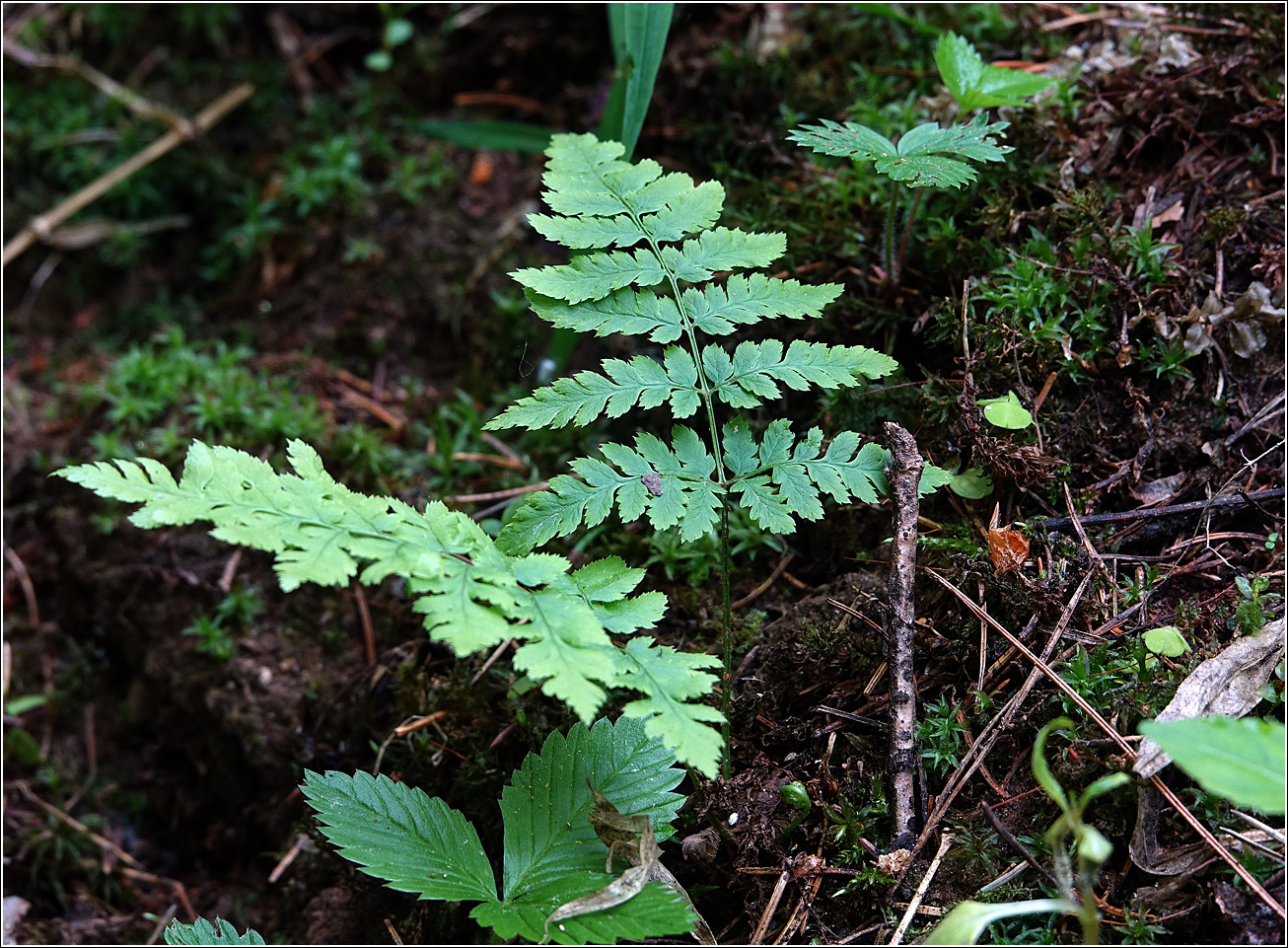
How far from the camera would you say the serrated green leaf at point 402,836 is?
2.05 m

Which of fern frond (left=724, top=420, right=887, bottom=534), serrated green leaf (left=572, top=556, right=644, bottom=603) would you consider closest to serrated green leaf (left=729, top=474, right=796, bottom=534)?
fern frond (left=724, top=420, right=887, bottom=534)

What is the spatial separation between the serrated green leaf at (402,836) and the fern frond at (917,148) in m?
1.94

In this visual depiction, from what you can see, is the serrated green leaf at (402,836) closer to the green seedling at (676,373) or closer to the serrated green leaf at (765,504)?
the green seedling at (676,373)

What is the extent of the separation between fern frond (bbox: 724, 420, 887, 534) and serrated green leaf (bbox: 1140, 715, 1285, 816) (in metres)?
0.78

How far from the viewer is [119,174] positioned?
14.9ft

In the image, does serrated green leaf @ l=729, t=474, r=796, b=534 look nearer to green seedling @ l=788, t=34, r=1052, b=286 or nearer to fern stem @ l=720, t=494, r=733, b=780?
fern stem @ l=720, t=494, r=733, b=780

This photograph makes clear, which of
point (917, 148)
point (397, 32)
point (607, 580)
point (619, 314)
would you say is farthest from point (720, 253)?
point (397, 32)

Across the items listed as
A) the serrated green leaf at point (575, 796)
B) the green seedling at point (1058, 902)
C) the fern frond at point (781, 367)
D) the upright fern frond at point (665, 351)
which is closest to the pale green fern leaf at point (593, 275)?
the upright fern frond at point (665, 351)

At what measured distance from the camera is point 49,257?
452 cm

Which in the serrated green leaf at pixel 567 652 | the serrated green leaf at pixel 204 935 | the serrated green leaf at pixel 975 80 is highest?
the serrated green leaf at pixel 975 80

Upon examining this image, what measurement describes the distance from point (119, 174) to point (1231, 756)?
499 centimetres

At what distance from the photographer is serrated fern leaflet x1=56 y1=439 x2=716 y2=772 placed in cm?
180

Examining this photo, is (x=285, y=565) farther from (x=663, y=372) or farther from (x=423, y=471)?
(x=423, y=471)

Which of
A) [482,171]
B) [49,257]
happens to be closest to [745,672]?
[482,171]
